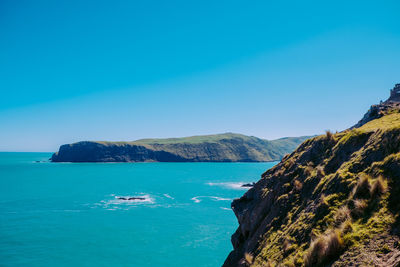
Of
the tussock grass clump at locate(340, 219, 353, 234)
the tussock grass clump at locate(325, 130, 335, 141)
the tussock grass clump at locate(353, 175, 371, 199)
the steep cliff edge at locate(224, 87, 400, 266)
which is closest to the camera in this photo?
the steep cliff edge at locate(224, 87, 400, 266)

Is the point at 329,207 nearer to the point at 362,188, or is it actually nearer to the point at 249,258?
the point at 362,188

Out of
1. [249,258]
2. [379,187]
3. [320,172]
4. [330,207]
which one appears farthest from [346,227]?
[249,258]

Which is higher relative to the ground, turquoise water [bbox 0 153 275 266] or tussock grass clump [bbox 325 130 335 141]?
tussock grass clump [bbox 325 130 335 141]

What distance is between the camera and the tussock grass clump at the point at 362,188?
9.48 meters

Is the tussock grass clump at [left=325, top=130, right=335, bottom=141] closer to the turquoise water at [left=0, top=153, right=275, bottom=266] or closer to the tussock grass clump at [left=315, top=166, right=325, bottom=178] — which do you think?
the tussock grass clump at [left=315, top=166, right=325, bottom=178]

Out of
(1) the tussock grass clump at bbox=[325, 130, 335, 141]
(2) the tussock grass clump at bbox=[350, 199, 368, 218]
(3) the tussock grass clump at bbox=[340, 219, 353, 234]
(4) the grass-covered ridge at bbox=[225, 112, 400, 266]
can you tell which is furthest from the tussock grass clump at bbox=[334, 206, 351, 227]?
(1) the tussock grass clump at bbox=[325, 130, 335, 141]

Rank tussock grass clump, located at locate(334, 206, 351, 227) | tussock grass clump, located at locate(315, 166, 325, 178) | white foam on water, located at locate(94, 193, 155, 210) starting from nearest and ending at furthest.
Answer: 1. tussock grass clump, located at locate(334, 206, 351, 227)
2. tussock grass clump, located at locate(315, 166, 325, 178)
3. white foam on water, located at locate(94, 193, 155, 210)

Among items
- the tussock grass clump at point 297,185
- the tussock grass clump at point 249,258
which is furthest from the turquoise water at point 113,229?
the tussock grass clump at point 297,185

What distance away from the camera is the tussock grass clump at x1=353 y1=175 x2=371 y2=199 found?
9480 mm

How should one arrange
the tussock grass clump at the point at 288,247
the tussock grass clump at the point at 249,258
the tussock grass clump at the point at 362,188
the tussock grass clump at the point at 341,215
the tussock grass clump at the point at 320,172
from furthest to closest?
the tussock grass clump at the point at 320,172 → the tussock grass clump at the point at 249,258 → the tussock grass clump at the point at 288,247 → the tussock grass clump at the point at 362,188 → the tussock grass clump at the point at 341,215

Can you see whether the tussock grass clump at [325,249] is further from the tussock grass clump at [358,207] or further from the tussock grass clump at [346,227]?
the tussock grass clump at [358,207]

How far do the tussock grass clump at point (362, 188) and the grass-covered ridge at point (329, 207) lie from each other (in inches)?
1.3

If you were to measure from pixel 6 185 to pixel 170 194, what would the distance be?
81692mm

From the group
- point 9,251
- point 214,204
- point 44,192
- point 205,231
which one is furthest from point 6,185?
point 205,231
